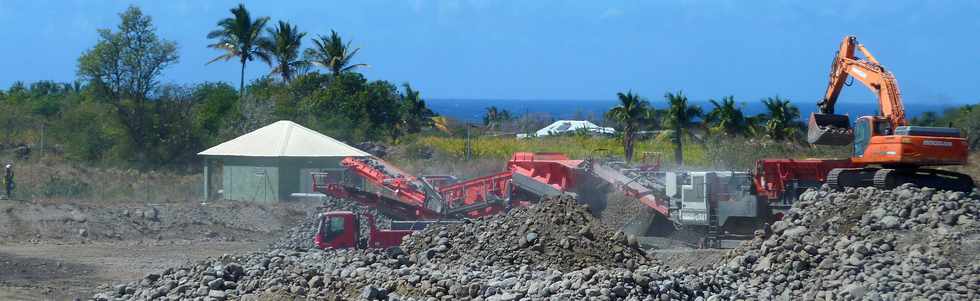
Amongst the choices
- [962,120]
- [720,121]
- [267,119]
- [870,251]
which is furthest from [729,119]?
[870,251]

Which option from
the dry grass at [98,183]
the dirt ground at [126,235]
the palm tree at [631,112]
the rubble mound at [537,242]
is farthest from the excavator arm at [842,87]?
the palm tree at [631,112]

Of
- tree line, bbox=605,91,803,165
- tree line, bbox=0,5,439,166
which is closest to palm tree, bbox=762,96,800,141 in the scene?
tree line, bbox=605,91,803,165

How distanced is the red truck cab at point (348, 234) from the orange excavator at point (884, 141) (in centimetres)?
889

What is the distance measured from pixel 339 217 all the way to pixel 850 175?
32.9 feet

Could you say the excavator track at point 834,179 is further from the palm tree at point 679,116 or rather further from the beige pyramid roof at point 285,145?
the palm tree at point 679,116

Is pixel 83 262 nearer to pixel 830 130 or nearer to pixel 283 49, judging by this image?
pixel 830 130

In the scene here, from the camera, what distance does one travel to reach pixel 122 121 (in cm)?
4772

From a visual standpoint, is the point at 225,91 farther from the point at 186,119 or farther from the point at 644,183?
the point at 644,183

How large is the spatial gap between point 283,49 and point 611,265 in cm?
4411

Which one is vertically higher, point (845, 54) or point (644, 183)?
point (845, 54)

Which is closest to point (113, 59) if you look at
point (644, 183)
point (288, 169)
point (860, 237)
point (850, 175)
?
point (288, 169)

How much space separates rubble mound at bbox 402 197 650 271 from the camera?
18.3m

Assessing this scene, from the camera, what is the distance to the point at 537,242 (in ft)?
61.4

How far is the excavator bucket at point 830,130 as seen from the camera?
2614 cm
